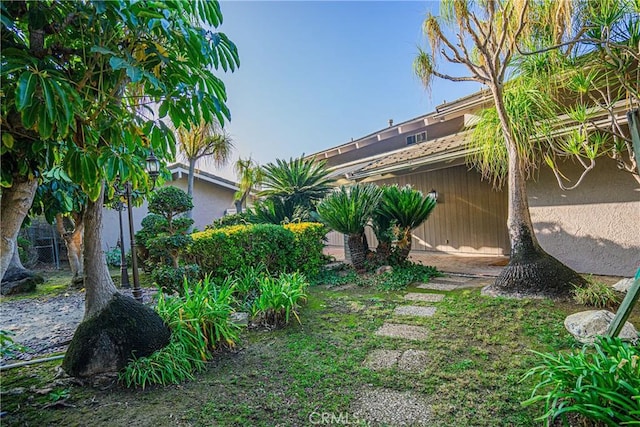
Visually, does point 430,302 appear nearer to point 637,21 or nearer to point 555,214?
point 555,214

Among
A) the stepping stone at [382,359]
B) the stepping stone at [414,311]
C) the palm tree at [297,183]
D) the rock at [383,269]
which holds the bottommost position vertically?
the stepping stone at [382,359]

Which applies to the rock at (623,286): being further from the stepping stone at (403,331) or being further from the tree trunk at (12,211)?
the tree trunk at (12,211)

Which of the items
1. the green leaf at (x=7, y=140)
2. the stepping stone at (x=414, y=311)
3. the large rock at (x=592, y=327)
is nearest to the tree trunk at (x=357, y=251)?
the stepping stone at (x=414, y=311)

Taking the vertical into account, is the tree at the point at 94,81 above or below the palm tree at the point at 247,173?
below

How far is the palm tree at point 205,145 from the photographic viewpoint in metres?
11.0

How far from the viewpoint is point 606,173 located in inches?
209

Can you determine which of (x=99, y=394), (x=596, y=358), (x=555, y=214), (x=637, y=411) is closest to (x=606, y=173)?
(x=555, y=214)

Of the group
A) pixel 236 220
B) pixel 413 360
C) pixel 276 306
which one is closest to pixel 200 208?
pixel 236 220

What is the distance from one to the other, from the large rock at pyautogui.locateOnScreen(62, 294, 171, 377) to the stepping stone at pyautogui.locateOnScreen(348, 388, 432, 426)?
6.31 feet

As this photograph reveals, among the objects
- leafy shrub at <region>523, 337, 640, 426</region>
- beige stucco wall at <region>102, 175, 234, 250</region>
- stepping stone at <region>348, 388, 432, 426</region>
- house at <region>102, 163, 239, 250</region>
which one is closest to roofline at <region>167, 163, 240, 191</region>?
house at <region>102, 163, 239, 250</region>

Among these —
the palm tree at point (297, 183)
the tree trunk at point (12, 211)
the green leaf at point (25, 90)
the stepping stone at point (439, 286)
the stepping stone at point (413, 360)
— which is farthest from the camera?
the palm tree at point (297, 183)

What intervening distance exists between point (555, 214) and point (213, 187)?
12664 millimetres

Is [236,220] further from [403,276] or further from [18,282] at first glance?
[403,276]

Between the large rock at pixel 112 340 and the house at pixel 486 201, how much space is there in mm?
5922
